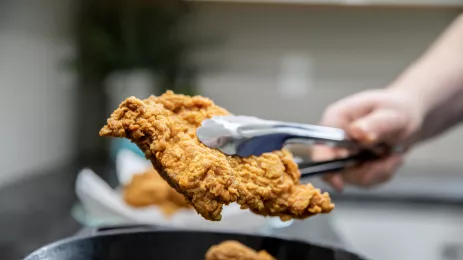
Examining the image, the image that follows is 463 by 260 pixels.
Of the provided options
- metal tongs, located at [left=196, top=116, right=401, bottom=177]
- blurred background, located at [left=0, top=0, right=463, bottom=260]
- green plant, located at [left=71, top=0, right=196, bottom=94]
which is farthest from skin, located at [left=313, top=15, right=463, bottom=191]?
green plant, located at [left=71, top=0, right=196, bottom=94]

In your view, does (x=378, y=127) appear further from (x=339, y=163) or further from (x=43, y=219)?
(x=43, y=219)

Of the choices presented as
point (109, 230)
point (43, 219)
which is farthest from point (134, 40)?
point (109, 230)

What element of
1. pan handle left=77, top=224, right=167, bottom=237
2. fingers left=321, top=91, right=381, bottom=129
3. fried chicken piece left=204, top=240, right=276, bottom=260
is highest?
fingers left=321, top=91, right=381, bottom=129

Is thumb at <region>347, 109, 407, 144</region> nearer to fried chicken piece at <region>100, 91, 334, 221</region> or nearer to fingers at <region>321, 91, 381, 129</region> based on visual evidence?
fingers at <region>321, 91, 381, 129</region>

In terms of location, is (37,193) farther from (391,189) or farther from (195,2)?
(195,2)

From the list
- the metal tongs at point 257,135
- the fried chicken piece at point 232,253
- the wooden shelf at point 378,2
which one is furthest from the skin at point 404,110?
the wooden shelf at point 378,2

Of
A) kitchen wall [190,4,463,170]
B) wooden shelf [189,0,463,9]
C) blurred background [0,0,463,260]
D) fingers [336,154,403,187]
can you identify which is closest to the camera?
fingers [336,154,403,187]

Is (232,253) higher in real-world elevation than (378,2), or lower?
lower
